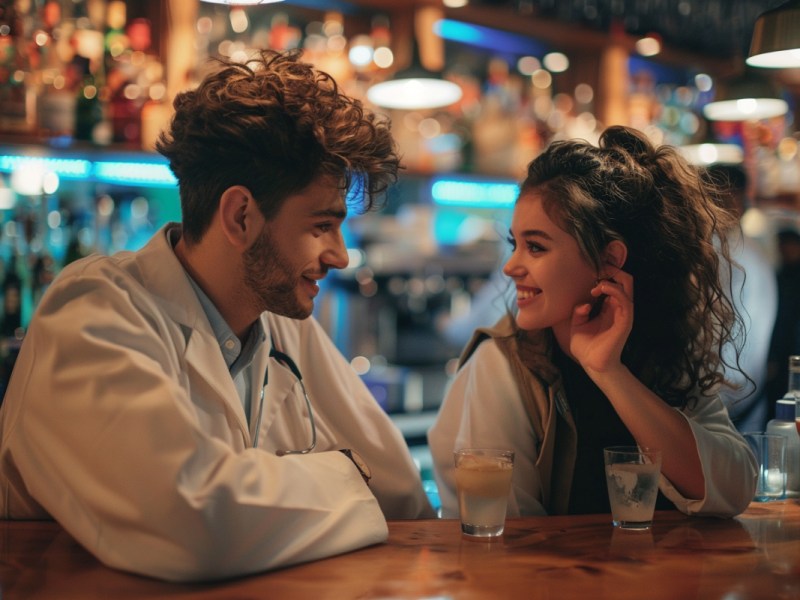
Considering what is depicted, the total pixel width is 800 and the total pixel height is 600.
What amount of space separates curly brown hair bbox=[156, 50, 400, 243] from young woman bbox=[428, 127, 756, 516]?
0.41 metres

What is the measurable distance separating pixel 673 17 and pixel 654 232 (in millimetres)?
3560

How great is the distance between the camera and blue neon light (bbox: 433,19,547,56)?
4644mm

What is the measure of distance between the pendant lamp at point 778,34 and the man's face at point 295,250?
3.47 ft

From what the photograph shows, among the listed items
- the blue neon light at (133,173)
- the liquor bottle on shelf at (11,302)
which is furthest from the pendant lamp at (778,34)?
the liquor bottle on shelf at (11,302)

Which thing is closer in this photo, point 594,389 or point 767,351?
point 594,389

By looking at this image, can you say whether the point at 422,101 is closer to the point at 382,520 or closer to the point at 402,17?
the point at 402,17

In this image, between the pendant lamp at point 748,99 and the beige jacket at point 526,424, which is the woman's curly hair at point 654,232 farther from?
the pendant lamp at point 748,99

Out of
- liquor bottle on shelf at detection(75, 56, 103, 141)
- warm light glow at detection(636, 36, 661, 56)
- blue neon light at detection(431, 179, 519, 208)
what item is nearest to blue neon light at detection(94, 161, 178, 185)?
liquor bottle on shelf at detection(75, 56, 103, 141)

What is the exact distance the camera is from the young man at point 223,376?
1251mm

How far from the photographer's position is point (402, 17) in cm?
409

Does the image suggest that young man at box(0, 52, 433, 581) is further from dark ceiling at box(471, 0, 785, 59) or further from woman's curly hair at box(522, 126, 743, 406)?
dark ceiling at box(471, 0, 785, 59)

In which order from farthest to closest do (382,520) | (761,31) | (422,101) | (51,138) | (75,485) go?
(422,101)
(51,138)
(761,31)
(382,520)
(75,485)

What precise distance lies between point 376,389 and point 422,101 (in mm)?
1191

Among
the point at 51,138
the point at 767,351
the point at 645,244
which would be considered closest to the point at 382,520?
the point at 645,244
